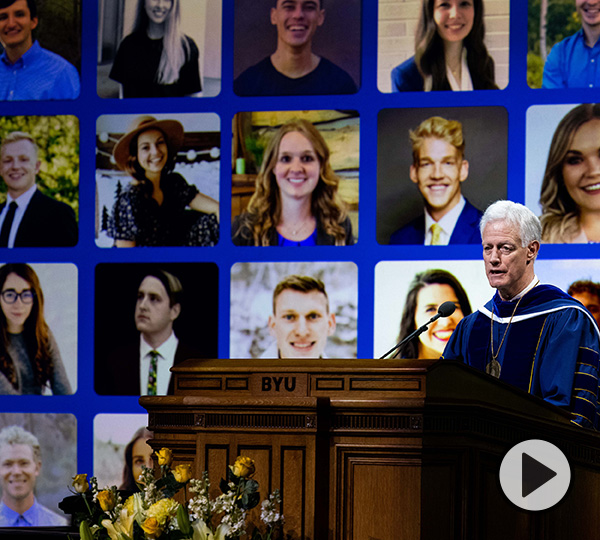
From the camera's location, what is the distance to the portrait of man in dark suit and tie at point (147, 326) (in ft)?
18.6

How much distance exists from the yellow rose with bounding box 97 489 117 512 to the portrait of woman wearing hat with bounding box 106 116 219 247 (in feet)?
9.62

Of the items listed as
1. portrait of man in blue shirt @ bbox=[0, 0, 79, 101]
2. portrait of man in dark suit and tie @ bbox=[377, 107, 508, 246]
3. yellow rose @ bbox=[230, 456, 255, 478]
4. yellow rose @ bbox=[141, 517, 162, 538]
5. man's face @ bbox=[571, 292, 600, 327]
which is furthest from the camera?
portrait of man in blue shirt @ bbox=[0, 0, 79, 101]

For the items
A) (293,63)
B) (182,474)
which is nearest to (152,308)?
(293,63)

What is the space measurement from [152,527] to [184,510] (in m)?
0.12

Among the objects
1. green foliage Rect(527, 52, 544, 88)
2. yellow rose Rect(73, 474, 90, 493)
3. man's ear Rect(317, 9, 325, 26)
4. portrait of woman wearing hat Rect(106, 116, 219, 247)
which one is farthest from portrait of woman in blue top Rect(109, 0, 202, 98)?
yellow rose Rect(73, 474, 90, 493)

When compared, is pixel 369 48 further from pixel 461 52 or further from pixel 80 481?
pixel 80 481

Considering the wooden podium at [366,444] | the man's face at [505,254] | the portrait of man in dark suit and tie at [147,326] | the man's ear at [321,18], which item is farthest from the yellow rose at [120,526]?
the man's ear at [321,18]

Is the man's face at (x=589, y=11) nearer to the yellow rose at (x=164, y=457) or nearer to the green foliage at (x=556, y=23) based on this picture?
the green foliage at (x=556, y=23)

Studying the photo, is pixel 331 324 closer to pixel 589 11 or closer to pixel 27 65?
pixel 589 11

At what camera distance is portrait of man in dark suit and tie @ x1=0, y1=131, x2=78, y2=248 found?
19.1ft

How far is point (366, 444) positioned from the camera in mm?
2854

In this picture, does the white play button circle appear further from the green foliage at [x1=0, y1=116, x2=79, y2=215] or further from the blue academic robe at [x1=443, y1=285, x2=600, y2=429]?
the green foliage at [x1=0, y1=116, x2=79, y2=215]

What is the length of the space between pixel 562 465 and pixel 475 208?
2.49 metres

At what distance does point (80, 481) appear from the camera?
117 inches
